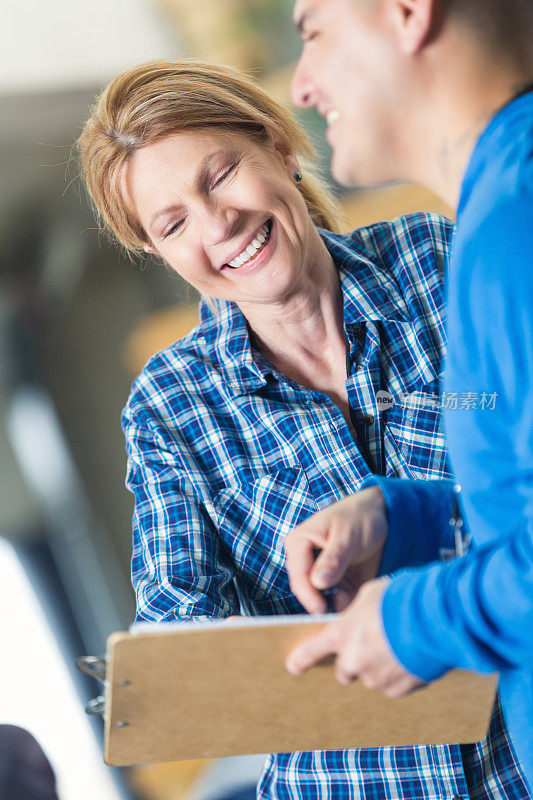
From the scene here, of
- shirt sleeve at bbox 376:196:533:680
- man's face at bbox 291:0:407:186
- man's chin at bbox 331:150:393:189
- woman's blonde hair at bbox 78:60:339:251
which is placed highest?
woman's blonde hair at bbox 78:60:339:251

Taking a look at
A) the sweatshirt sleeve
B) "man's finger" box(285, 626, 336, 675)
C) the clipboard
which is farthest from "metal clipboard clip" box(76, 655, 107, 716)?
the sweatshirt sleeve

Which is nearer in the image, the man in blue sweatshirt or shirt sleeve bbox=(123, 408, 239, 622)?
the man in blue sweatshirt

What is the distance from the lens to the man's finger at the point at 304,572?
0.79 m

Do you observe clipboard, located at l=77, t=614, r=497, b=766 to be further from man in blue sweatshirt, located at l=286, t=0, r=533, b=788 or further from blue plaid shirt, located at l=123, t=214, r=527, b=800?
blue plaid shirt, located at l=123, t=214, r=527, b=800

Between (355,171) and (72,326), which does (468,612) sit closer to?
(355,171)

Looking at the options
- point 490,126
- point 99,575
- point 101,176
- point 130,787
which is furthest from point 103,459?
point 490,126

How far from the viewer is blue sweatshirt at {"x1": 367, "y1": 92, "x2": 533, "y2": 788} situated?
0.53 meters

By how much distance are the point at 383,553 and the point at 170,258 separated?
469mm

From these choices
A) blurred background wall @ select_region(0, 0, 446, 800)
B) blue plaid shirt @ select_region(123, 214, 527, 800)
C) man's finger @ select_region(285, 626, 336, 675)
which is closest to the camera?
man's finger @ select_region(285, 626, 336, 675)

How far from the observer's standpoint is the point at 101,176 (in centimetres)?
109

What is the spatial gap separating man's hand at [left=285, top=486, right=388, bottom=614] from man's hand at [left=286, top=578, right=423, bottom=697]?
137 millimetres

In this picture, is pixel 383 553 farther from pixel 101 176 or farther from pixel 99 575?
pixel 99 575

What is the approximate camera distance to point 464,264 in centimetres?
56

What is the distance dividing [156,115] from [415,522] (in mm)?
563
